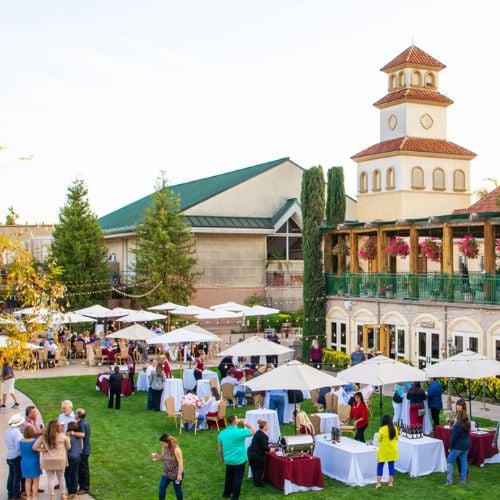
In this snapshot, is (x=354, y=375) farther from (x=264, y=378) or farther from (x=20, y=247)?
(x=20, y=247)

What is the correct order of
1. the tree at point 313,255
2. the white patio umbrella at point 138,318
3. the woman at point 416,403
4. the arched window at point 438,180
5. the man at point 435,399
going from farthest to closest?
1. the arched window at point 438,180
2. the tree at point 313,255
3. the white patio umbrella at point 138,318
4. the man at point 435,399
5. the woman at point 416,403

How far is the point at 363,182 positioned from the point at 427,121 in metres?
4.95

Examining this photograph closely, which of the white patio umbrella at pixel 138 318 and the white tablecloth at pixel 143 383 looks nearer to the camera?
the white tablecloth at pixel 143 383

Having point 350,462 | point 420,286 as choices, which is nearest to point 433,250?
point 420,286

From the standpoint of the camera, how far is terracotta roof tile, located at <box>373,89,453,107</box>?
40562 mm

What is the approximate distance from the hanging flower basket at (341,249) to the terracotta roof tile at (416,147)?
9.22 m

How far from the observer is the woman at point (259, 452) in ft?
46.8

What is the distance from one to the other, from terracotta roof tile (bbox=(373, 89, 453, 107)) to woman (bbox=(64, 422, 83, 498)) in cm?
3114

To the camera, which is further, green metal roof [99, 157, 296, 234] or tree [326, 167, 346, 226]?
green metal roof [99, 157, 296, 234]

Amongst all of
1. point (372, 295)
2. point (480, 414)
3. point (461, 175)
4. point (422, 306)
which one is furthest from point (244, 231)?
point (480, 414)

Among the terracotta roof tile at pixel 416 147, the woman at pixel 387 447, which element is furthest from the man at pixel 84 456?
the terracotta roof tile at pixel 416 147

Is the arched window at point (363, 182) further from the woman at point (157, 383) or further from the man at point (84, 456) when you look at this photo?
the man at point (84, 456)

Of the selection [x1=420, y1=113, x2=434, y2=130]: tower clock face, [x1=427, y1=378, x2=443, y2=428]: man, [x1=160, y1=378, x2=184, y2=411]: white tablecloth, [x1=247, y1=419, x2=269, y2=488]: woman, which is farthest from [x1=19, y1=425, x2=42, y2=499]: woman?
[x1=420, y1=113, x2=434, y2=130]: tower clock face

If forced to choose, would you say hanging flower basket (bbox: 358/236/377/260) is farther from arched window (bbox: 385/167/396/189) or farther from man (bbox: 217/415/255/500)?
man (bbox: 217/415/255/500)
